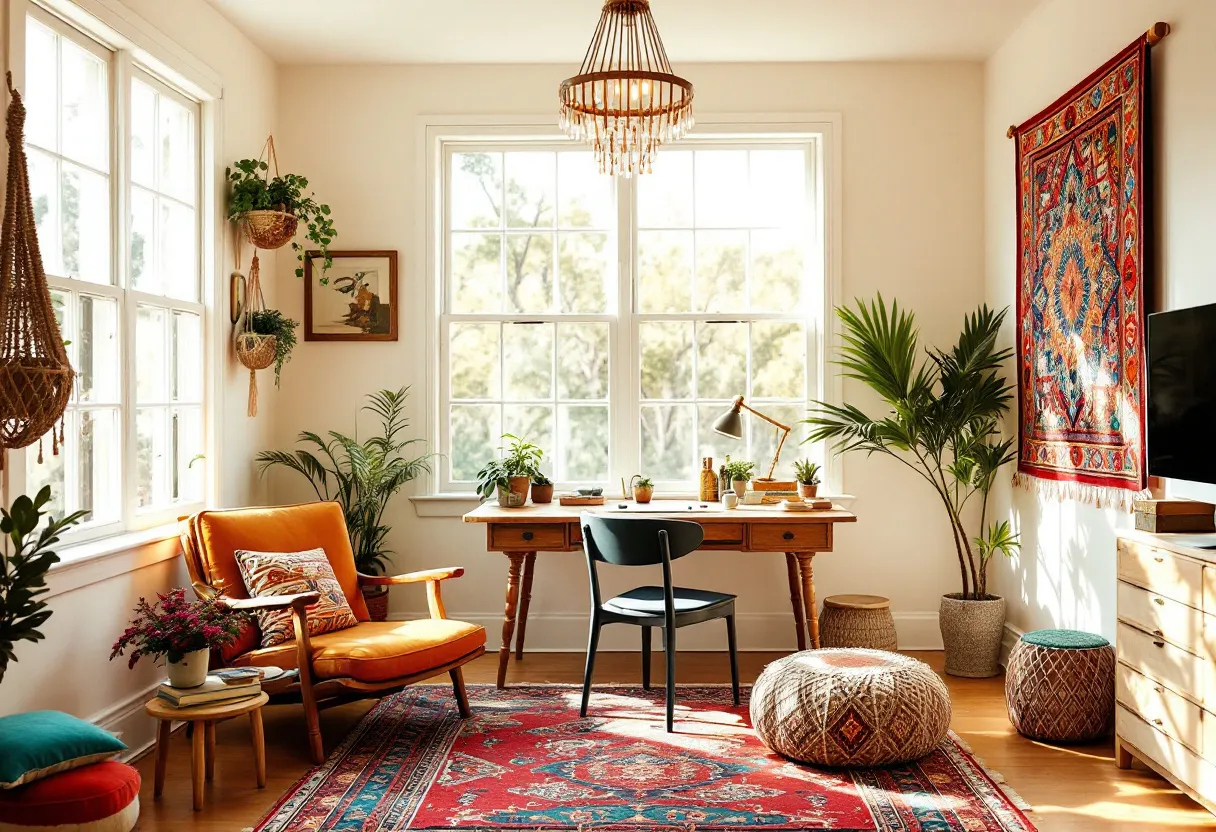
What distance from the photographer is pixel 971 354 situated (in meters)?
5.06

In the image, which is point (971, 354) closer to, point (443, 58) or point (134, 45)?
point (443, 58)

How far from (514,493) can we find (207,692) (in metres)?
1.87

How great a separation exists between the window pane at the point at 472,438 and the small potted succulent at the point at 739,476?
131cm

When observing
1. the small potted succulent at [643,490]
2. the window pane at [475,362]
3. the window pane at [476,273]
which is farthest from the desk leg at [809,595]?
the window pane at [476,273]

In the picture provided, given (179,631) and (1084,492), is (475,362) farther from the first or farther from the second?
(1084,492)

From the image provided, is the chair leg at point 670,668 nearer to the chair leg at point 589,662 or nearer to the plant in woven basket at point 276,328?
the chair leg at point 589,662

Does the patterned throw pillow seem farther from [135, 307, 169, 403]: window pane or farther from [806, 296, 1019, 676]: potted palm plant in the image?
[806, 296, 1019, 676]: potted palm plant

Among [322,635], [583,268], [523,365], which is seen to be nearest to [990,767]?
[322,635]

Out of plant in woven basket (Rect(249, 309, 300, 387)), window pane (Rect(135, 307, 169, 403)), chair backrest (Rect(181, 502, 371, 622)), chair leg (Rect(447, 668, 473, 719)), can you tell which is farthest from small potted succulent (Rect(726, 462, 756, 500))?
window pane (Rect(135, 307, 169, 403))

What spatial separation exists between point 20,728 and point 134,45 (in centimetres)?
256

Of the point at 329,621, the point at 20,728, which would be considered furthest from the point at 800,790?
the point at 20,728

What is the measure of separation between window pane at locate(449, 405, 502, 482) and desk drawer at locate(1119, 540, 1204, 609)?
316 cm

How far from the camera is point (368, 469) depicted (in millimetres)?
5156

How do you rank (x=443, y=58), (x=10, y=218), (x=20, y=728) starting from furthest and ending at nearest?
(x=443, y=58) < (x=10, y=218) < (x=20, y=728)
